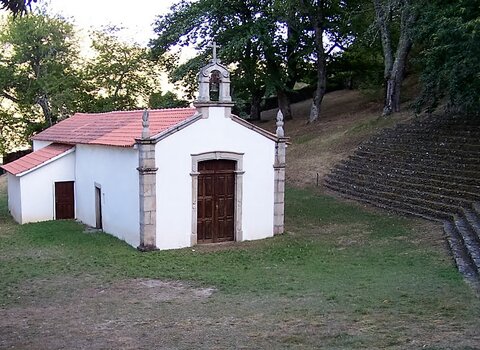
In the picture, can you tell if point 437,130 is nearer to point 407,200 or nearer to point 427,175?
point 427,175

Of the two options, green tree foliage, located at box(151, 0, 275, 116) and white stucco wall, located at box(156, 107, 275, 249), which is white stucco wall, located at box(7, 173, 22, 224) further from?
green tree foliage, located at box(151, 0, 275, 116)

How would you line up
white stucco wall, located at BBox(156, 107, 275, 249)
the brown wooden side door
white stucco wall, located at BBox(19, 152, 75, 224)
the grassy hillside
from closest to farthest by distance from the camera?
white stucco wall, located at BBox(156, 107, 275, 249) → white stucco wall, located at BBox(19, 152, 75, 224) → the brown wooden side door → the grassy hillside

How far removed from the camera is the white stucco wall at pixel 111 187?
639 inches

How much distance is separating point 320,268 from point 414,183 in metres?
8.81

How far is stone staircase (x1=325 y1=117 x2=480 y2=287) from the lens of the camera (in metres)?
16.3

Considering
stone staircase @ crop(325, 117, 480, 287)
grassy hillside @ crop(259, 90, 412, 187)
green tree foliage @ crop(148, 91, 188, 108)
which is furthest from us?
green tree foliage @ crop(148, 91, 188, 108)

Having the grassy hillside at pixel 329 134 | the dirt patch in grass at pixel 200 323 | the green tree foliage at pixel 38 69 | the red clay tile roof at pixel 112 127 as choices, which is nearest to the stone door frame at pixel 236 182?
the red clay tile roof at pixel 112 127

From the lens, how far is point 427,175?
20.7 metres

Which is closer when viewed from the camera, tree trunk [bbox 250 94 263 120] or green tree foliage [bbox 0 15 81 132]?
green tree foliage [bbox 0 15 81 132]

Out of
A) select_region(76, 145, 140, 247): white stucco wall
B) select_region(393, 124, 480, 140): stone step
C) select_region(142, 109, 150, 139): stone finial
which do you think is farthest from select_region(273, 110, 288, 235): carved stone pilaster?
select_region(393, 124, 480, 140): stone step

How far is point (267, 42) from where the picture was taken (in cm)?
3359

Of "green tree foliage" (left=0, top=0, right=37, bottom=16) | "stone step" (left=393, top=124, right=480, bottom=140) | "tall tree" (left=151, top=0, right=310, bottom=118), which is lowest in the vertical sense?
"stone step" (left=393, top=124, right=480, bottom=140)

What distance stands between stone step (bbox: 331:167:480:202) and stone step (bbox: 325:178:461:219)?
0.57 metres

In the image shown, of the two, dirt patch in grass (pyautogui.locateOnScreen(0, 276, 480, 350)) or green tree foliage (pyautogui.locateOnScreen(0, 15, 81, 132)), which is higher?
green tree foliage (pyautogui.locateOnScreen(0, 15, 81, 132))
